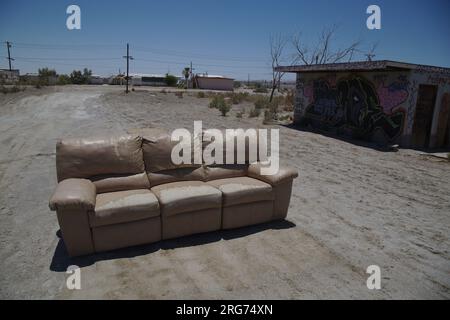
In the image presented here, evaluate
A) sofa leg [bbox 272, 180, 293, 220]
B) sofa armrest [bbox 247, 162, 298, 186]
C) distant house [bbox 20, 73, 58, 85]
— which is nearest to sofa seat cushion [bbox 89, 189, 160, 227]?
sofa armrest [bbox 247, 162, 298, 186]

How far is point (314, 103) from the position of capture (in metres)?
14.0

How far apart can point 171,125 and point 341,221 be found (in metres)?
8.97

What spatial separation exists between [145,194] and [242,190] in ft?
3.69

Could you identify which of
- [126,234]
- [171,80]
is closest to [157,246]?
[126,234]

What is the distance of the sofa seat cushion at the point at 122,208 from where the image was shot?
10.3 feet

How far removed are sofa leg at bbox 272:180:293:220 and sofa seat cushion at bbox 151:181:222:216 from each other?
81 centimetres

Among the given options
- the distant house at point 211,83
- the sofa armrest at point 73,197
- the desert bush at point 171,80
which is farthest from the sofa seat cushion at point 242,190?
the desert bush at point 171,80

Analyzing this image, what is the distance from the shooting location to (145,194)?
3.51 metres

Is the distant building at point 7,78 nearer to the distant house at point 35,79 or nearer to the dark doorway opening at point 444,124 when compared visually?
the distant house at point 35,79

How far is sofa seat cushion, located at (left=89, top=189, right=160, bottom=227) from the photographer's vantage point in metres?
3.13

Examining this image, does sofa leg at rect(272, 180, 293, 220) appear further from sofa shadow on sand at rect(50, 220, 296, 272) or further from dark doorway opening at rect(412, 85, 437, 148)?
dark doorway opening at rect(412, 85, 437, 148)

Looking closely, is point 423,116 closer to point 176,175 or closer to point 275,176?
point 275,176
